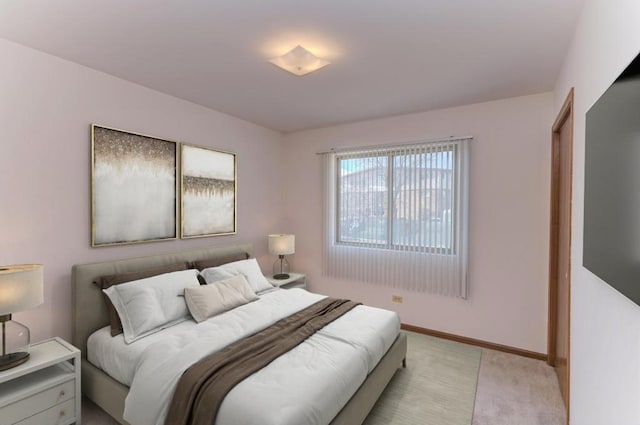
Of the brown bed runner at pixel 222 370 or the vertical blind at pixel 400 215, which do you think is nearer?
the brown bed runner at pixel 222 370

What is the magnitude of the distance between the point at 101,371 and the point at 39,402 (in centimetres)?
34

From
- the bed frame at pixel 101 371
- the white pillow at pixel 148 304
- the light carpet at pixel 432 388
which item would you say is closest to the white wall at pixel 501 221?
the light carpet at pixel 432 388

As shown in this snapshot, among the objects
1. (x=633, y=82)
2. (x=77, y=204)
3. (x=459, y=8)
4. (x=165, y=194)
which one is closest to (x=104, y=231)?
(x=77, y=204)

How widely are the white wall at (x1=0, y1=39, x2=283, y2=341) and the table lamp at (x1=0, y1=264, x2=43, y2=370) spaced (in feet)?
1.05

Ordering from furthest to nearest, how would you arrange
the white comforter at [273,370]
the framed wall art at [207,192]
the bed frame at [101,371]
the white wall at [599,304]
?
the framed wall art at [207,192] < the bed frame at [101,371] < the white comforter at [273,370] < the white wall at [599,304]

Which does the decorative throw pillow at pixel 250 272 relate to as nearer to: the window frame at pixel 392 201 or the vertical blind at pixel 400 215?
the vertical blind at pixel 400 215


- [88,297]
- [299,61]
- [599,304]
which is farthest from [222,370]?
[299,61]

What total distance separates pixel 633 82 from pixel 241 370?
206cm

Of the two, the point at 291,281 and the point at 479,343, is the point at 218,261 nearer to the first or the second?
the point at 291,281

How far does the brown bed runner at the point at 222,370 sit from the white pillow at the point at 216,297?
1.75 ft

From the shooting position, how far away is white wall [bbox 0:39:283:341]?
2127mm

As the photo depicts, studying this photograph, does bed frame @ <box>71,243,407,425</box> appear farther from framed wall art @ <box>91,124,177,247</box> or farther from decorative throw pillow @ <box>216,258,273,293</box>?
decorative throw pillow @ <box>216,258,273,293</box>

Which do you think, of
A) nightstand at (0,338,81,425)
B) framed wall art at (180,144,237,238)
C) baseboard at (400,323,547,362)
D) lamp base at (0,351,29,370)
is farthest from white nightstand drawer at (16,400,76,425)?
baseboard at (400,323,547,362)

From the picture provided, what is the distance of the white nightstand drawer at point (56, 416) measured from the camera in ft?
6.03
